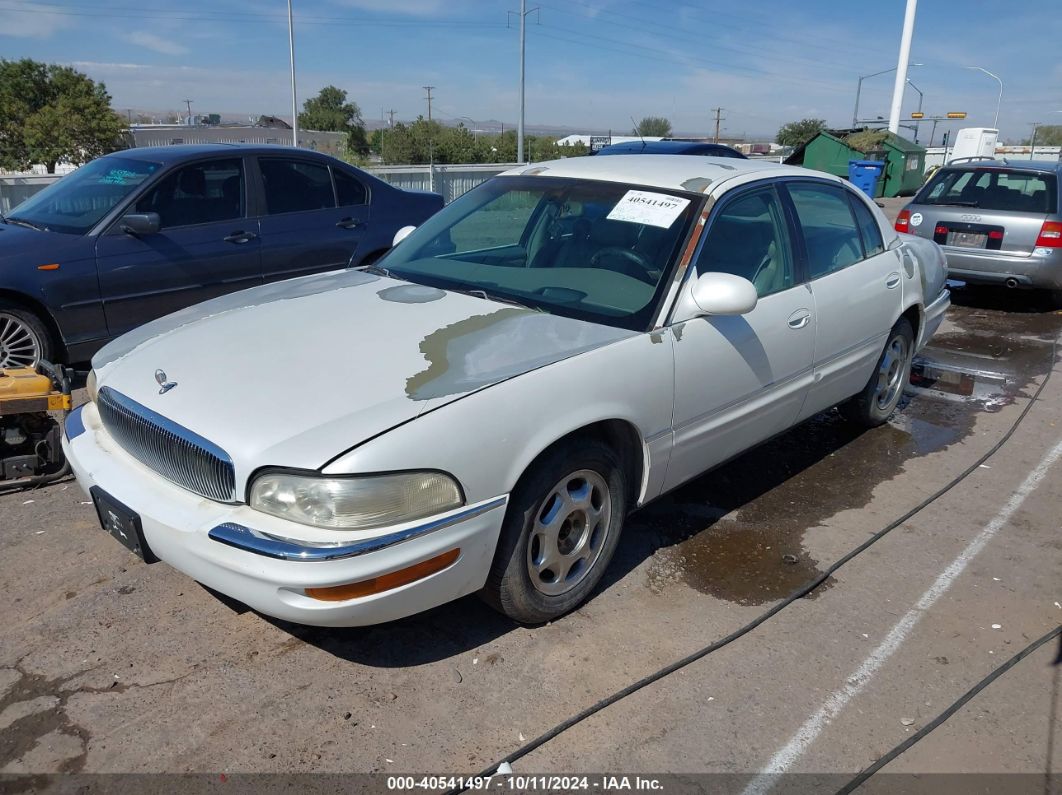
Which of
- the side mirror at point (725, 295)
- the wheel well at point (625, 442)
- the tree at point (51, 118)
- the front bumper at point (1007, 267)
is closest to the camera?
the wheel well at point (625, 442)

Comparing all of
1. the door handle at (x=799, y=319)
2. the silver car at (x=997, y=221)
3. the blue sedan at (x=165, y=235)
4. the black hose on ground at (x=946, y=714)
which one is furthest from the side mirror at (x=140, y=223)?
the silver car at (x=997, y=221)

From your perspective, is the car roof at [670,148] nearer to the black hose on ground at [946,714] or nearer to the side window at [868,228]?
the side window at [868,228]

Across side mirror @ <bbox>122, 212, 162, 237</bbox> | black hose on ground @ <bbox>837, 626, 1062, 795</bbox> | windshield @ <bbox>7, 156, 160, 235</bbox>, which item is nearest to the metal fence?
windshield @ <bbox>7, 156, 160, 235</bbox>

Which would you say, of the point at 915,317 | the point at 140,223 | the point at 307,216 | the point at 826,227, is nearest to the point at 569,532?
the point at 826,227

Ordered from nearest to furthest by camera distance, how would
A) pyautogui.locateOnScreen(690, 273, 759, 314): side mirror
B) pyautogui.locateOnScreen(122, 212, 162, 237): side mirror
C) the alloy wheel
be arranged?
the alloy wheel < pyautogui.locateOnScreen(690, 273, 759, 314): side mirror < pyautogui.locateOnScreen(122, 212, 162, 237): side mirror

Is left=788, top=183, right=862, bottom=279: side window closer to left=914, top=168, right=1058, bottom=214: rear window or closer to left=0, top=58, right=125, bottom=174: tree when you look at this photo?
left=914, top=168, right=1058, bottom=214: rear window

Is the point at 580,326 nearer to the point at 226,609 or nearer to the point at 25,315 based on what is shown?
the point at 226,609

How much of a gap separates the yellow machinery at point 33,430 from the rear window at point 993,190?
9.00 m

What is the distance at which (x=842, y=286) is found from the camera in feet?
14.4

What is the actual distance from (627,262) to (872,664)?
1.85 meters

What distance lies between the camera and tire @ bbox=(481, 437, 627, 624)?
9.39 feet

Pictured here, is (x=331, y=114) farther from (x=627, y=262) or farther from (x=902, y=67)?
(x=627, y=262)

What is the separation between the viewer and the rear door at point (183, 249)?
19.1ft

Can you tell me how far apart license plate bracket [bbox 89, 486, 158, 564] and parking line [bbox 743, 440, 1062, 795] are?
2054 millimetres
